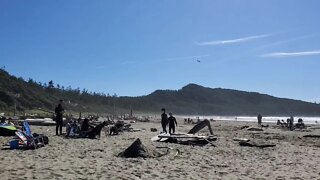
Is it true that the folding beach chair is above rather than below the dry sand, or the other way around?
above

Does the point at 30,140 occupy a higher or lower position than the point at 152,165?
higher

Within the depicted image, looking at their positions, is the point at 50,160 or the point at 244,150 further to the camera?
the point at 244,150

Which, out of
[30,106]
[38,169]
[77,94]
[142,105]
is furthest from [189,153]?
[142,105]

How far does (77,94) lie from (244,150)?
5278 inches

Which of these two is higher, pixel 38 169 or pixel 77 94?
pixel 77 94

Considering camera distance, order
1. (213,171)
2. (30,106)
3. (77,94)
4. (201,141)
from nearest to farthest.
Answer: (213,171) → (201,141) → (30,106) → (77,94)

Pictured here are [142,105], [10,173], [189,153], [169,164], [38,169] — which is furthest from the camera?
[142,105]

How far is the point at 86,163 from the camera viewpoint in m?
11.7

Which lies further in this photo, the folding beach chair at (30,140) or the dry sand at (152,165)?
the folding beach chair at (30,140)

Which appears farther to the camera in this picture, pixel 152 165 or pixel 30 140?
pixel 30 140

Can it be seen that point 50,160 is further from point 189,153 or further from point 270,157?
point 270,157

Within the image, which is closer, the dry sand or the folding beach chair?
the dry sand

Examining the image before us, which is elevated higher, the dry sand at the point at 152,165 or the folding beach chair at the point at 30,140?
the folding beach chair at the point at 30,140

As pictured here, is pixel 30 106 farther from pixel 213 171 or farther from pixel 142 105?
pixel 142 105
